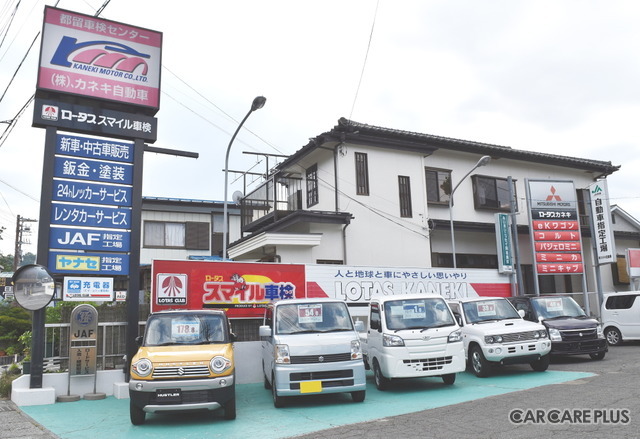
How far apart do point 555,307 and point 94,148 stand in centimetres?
1285

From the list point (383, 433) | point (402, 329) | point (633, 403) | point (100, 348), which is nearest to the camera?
point (383, 433)

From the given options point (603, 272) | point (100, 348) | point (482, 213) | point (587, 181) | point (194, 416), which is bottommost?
point (194, 416)

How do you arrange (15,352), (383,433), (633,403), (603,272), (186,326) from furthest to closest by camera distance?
(603,272) < (15,352) < (186,326) < (633,403) < (383,433)

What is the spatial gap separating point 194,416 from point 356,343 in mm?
3174

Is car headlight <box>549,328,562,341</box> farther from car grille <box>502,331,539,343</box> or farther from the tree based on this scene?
the tree

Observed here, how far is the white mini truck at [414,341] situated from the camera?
1031cm

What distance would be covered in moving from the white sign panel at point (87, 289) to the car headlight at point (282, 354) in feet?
15.2

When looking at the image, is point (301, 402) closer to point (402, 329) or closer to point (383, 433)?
point (402, 329)

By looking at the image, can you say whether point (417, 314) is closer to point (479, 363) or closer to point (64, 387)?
point (479, 363)

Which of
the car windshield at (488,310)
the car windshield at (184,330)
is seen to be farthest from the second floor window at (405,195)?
the car windshield at (184,330)

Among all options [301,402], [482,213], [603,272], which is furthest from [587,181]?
[301,402]

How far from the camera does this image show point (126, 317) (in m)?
12.1

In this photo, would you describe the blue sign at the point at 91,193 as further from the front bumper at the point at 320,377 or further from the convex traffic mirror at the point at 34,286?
the front bumper at the point at 320,377

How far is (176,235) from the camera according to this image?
30.7 metres
